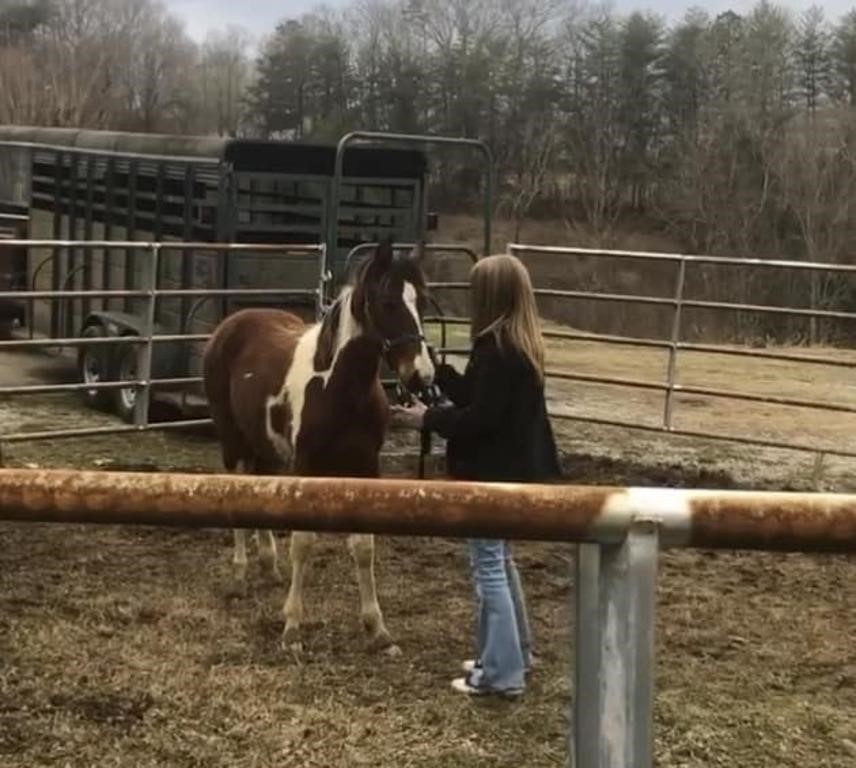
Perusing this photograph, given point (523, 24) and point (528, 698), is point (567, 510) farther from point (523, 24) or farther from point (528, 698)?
point (523, 24)

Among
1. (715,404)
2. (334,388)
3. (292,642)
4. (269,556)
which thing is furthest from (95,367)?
(292,642)

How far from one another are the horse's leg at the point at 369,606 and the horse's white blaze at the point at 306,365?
497 mm

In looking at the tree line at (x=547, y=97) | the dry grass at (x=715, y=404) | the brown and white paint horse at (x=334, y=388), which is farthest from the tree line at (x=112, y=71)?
the brown and white paint horse at (x=334, y=388)

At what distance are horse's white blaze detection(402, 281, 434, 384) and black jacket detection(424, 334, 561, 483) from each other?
292mm

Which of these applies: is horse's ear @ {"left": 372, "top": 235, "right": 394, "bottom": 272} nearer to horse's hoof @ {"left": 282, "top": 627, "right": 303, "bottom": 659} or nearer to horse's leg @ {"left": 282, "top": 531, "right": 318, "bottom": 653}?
horse's leg @ {"left": 282, "top": 531, "right": 318, "bottom": 653}

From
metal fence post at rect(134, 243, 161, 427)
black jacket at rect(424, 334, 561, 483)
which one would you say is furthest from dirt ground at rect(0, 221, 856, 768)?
metal fence post at rect(134, 243, 161, 427)

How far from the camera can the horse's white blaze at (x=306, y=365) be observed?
4.79 metres

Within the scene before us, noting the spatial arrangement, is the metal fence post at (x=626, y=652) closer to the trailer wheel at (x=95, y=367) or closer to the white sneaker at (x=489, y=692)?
the white sneaker at (x=489, y=692)

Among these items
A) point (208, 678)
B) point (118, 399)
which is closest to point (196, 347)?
point (118, 399)

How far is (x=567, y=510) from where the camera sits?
1317 mm

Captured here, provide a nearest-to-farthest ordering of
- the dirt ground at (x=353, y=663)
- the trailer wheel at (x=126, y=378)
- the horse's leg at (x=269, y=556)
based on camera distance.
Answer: the dirt ground at (x=353, y=663), the horse's leg at (x=269, y=556), the trailer wheel at (x=126, y=378)

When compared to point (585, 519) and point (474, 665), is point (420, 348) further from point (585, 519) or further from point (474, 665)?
point (585, 519)

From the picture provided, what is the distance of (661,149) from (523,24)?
34.1ft

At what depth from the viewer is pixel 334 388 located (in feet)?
15.8
